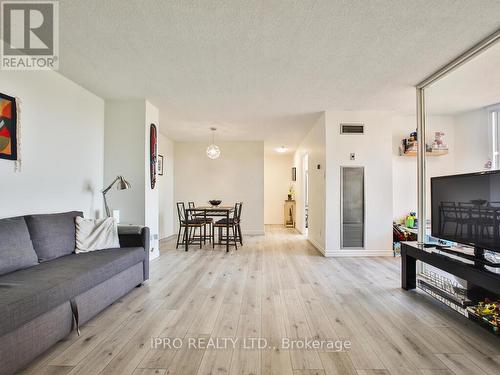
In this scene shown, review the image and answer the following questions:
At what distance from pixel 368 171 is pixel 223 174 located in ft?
12.8

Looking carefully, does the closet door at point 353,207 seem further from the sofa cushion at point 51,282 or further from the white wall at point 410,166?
the sofa cushion at point 51,282

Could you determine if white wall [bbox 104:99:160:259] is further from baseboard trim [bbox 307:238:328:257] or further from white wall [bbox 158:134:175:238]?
baseboard trim [bbox 307:238:328:257]

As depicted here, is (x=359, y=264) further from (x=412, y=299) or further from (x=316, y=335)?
(x=316, y=335)

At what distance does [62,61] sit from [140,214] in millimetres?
2174

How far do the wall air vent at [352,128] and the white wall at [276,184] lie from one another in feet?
16.2

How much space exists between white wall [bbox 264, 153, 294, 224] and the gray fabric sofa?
672cm

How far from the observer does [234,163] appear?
7.40m

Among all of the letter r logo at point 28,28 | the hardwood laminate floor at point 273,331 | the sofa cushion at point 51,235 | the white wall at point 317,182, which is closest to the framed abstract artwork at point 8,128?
the letter r logo at point 28,28

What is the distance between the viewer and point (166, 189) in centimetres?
698

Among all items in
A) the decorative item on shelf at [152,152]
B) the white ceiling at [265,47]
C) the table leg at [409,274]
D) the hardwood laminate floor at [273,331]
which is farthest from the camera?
the decorative item on shelf at [152,152]

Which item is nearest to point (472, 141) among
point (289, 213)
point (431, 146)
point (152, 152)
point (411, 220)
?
point (431, 146)

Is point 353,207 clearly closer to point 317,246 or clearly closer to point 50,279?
point 317,246

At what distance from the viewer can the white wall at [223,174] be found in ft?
24.2

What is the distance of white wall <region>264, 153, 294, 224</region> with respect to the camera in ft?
31.7
